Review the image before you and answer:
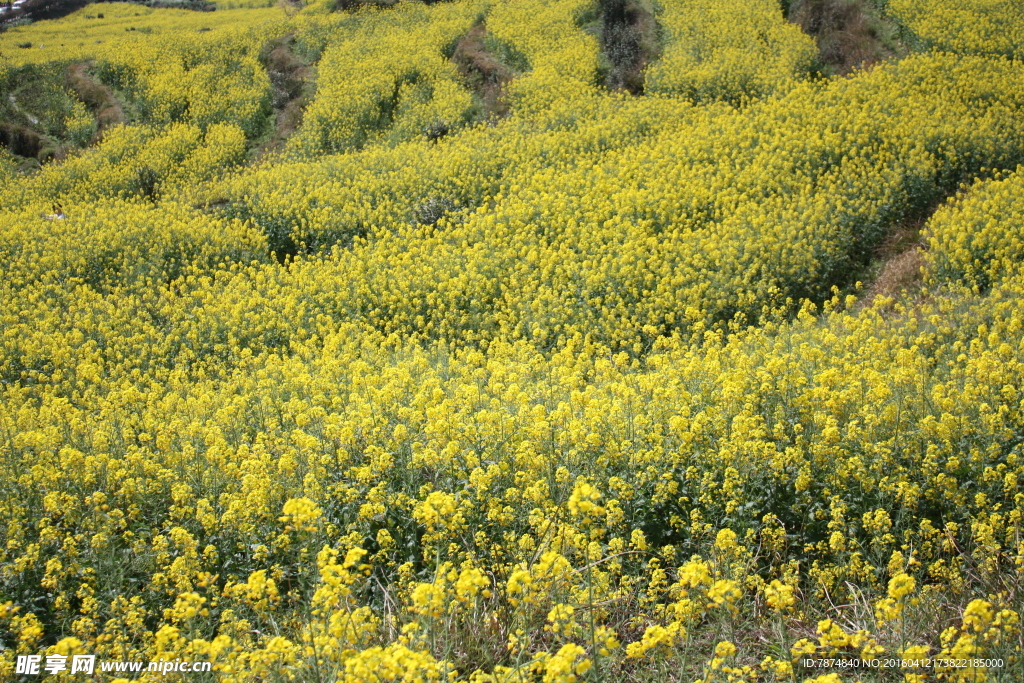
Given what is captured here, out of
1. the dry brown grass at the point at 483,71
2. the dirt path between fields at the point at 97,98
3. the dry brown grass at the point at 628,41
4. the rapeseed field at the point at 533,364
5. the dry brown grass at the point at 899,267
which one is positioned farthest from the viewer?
the dirt path between fields at the point at 97,98

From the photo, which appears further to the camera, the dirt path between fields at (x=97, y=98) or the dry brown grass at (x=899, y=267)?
the dirt path between fields at (x=97, y=98)

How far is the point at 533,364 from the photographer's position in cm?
962

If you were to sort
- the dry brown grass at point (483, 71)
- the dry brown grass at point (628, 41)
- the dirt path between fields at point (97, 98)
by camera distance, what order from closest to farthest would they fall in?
the dry brown grass at point (628, 41) → the dry brown grass at point (483, 71) → the dirt path between fields at point (97, 98)

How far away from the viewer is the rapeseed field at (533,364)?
4.18 metres

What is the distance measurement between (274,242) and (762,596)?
1467cm

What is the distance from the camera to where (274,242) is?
54.4 feet

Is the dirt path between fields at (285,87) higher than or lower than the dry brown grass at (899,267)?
higher

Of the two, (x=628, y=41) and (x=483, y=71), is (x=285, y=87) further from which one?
(x=628, y=41)

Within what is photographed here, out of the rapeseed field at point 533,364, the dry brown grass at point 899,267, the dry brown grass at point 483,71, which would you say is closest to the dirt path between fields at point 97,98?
the rapeseed field at point 533,364

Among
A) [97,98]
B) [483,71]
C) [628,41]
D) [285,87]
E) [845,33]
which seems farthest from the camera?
[97,98]

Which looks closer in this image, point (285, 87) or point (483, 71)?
point (483, 71)

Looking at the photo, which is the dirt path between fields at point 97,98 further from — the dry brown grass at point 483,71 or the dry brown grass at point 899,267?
the dry brown grass at point 899,267

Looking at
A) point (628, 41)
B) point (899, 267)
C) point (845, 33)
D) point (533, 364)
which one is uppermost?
point (628, 41)

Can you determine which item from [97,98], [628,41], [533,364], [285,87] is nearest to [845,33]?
[628,41]
